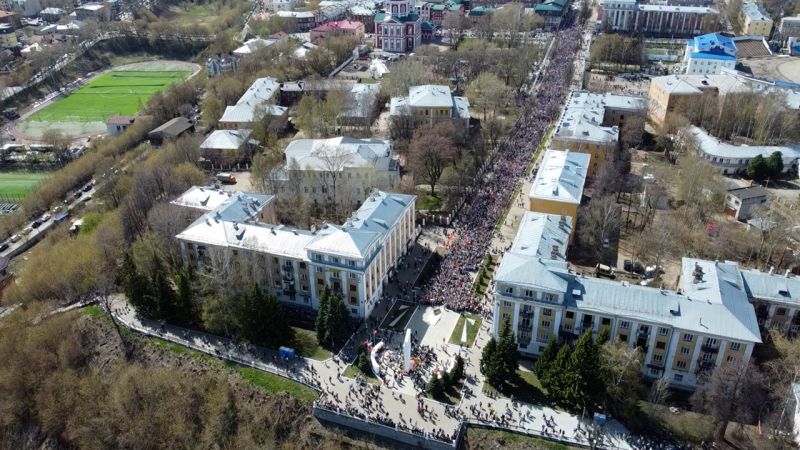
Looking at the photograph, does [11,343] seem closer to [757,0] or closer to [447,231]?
[447,231]

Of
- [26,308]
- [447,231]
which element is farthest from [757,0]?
[26,308]

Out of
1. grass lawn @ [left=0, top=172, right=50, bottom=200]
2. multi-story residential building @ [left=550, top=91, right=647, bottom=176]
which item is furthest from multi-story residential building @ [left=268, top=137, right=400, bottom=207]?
grass lawn @ [left=0, top=172, right=50, bottom=200]

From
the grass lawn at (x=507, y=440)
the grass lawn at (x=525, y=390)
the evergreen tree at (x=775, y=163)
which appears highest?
the evergreen tree at (x=775, y=163)

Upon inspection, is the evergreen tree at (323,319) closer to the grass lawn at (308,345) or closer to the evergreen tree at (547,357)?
the grass lawn at (308,345)

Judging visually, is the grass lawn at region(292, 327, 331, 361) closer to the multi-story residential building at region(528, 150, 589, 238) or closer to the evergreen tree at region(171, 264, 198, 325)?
the evergreen tree at region(171, 264, 198, 325)

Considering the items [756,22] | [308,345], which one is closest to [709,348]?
[308,345]

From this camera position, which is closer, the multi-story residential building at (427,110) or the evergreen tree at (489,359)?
the evergreen tree at (489,359)

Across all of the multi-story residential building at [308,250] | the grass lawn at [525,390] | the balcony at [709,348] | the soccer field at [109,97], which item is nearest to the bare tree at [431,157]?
the multi-story residential building at [308,250]
